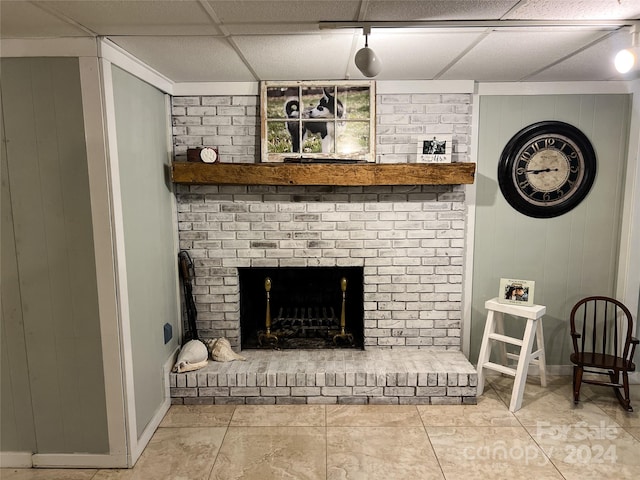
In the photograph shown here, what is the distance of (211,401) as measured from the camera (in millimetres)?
3145

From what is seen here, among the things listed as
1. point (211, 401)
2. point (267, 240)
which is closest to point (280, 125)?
point (267, 240)

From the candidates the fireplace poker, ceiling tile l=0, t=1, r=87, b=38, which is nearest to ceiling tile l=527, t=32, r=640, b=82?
ceiling tile l=0, t=1, r=87, b=38

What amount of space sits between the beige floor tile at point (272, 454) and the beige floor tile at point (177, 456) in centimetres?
7

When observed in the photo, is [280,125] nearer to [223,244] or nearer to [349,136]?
[349,136]

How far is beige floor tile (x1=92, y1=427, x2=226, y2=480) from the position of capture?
240 cm

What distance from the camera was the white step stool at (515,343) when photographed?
9.98ft

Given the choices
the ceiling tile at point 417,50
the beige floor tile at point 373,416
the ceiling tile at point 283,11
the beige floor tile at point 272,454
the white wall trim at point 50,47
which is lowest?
the beige floor tile at point 272,454

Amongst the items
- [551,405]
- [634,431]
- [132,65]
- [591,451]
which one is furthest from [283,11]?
[634,431]

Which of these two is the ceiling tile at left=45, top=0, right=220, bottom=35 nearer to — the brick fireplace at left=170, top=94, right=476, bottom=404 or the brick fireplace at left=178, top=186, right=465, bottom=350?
the brick fireplace at left=170, top=94, right=476, bottom=404

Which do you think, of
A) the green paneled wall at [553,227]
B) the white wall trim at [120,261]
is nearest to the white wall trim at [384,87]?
the green paneled wall at [553,227]

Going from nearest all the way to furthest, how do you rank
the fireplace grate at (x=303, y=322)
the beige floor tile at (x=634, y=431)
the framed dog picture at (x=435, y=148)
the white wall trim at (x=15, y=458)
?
1. the white wall trim at (x=15, y=458)
2. the beige floor tile at (x=634, y=431)
3. the framed dog picture at (x=435, y=148)
4. the fireplace grate at (x=303, y=322)

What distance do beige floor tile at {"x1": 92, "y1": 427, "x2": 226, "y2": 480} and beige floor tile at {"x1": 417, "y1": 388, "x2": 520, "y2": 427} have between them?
1396 mm

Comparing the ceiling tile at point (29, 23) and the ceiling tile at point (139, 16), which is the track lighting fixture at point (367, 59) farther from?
the ceiling tile at point (29, 23)

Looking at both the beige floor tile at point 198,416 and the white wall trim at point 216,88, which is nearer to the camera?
the beige floor tile at point 198,416
